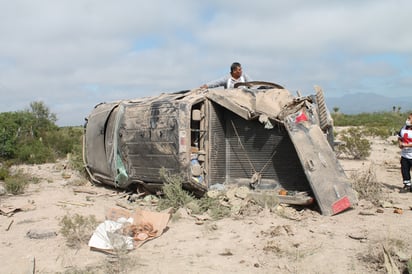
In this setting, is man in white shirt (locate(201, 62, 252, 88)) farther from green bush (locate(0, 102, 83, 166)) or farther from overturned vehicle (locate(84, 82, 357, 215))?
green bush (locate(0, 102, 83, 166))

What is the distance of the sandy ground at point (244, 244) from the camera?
4539 millimetres

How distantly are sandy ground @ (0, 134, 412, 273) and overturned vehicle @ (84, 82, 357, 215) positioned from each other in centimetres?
67

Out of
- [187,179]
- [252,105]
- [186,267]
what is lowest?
[186,267]

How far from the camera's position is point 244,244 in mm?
5258

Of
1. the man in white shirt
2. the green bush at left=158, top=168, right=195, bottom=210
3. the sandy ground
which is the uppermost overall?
the man in white shirt

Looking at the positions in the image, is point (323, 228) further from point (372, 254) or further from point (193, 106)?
point (193, 106)

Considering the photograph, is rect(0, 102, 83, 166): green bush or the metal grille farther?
rect(0, 102, 83, 166): green bush

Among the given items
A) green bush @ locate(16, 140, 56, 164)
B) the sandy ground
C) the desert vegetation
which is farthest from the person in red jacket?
green bush @ locate(16, 140, 56, 164)

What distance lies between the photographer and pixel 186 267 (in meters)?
4.60

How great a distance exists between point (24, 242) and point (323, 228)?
3.91 m

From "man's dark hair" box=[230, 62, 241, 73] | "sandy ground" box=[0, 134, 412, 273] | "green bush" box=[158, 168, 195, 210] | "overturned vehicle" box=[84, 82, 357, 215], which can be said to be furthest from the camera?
"man's dark hair" box=[230, 62, 241, 73]

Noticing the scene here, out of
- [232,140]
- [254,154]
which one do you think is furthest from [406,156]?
[232,140]

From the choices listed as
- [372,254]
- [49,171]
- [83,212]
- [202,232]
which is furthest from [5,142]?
[372,254]

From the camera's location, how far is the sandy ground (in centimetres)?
454
